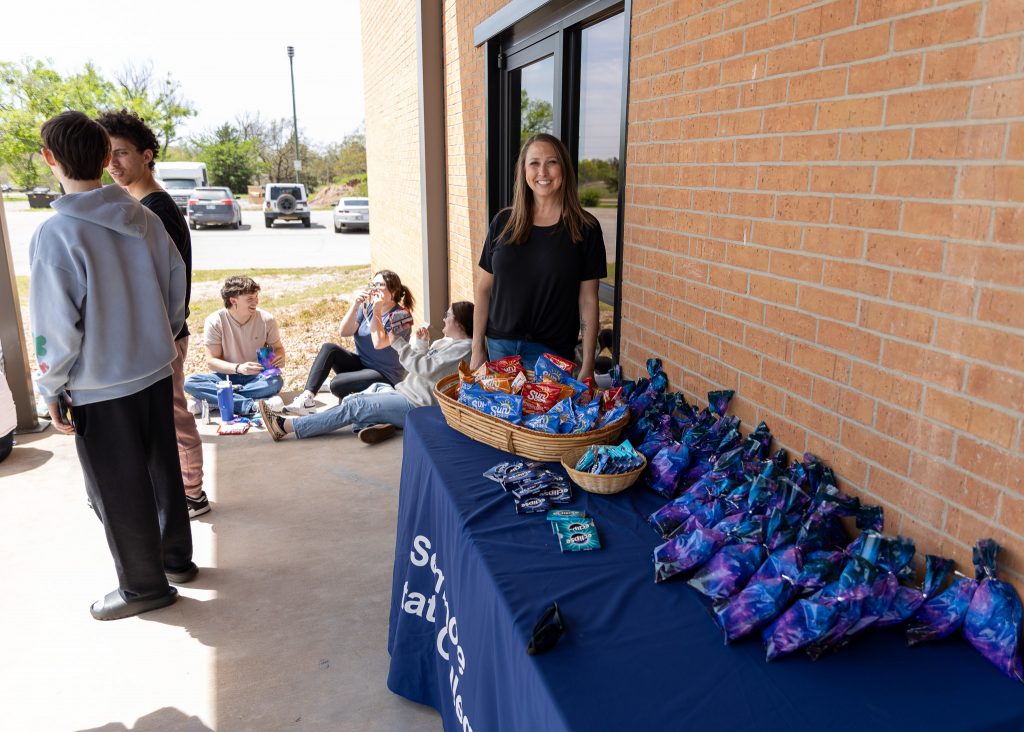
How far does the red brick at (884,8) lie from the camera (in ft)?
4.89

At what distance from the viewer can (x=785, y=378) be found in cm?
196

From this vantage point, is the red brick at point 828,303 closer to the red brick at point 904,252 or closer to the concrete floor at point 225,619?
the red brick at point 904,252

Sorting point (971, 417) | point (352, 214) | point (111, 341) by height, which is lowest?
point (352, 214)

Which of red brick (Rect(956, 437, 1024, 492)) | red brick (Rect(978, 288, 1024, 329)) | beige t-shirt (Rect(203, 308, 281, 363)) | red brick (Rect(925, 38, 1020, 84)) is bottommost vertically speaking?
beige t-shirt (Rect(203, 308, 281, 363))

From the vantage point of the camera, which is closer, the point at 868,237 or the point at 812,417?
the point at 868,237

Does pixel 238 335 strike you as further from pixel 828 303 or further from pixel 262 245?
pixel 262 245

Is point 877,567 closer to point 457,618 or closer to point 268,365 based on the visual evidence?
point 457,618

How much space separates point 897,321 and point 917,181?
0.30 meters

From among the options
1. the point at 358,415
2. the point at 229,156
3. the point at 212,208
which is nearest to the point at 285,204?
the point at 212,208

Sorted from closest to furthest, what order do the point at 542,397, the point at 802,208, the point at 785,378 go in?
1. the point at 802,208
2. the point at 785,378
3. the point at 542,397

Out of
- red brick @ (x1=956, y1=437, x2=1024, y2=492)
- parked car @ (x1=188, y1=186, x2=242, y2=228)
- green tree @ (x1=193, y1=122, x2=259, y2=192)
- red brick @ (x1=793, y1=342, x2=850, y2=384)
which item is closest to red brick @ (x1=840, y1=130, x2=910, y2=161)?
red brick @ (x1=793, y1=342, x2=850, y2=384)

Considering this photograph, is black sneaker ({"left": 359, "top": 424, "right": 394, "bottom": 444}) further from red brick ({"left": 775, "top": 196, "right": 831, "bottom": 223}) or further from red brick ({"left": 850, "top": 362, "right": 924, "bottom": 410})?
red brick ({"left": 850, "top": 362, "right": 924, "bottom": 410})

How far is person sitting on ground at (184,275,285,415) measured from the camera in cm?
516

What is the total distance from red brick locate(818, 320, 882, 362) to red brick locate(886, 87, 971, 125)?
0.48 m
